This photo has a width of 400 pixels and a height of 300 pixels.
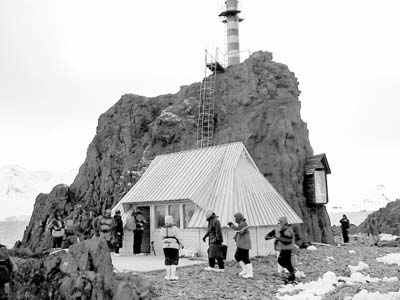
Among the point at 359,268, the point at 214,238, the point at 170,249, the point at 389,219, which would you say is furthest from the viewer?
the point at 389,219

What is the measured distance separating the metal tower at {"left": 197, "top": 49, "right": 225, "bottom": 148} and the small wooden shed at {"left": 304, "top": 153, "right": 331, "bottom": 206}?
7.43 metres

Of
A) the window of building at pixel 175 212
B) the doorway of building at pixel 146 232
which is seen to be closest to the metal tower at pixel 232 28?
the doorway of building at pixel 146 232

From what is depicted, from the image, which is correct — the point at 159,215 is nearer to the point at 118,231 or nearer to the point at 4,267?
the point at 118,231

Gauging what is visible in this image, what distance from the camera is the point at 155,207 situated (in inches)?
871

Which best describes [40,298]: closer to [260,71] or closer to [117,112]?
[260,71]

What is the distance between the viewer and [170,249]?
48.0 feet

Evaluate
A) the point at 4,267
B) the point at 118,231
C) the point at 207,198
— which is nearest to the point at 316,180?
the point at 207,198

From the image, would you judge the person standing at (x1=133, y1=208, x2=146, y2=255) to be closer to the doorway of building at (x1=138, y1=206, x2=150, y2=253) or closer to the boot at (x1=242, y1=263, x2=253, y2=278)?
the doorway of building at (x1=138, y1=206, x2=150, y2=253)

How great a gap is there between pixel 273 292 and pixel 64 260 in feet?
21.3

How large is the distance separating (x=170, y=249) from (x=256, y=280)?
3014 mm

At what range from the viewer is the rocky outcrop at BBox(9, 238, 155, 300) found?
1272 centimetres

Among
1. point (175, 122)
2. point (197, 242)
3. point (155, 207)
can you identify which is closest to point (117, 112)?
point (175, 122)

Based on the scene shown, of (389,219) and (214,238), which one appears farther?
(389,219)

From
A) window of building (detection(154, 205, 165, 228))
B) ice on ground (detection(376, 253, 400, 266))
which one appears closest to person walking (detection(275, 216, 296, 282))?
ice on ground (detection(376, 253, 400, 266))
